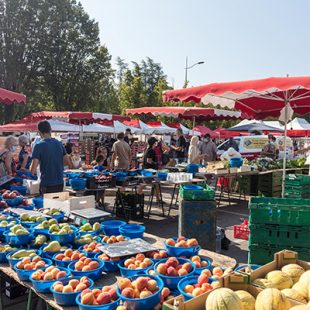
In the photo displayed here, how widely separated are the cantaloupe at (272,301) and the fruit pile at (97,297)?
891mm

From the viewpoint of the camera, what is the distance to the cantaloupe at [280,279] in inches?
86.3

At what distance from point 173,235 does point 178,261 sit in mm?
4139

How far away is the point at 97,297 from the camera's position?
2.23 m

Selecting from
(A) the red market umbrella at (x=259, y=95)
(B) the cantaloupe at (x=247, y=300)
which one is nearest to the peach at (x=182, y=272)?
(B) the cantaloupe at (x=247, y=300)

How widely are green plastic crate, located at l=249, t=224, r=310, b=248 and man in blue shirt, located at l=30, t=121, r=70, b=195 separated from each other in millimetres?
3016

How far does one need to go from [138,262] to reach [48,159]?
3.05 meters

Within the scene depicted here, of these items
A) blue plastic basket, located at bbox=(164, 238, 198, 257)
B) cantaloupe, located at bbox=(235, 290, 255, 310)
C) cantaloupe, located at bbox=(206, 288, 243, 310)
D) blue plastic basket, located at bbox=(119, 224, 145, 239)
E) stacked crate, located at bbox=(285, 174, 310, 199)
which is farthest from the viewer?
stacked crate, located at bbox=(285, 174, 310, 199)

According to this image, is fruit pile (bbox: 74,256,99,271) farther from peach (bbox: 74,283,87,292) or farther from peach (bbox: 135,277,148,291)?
peach (bbox: 135,277,148,291)

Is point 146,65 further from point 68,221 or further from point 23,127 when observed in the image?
point 68,221

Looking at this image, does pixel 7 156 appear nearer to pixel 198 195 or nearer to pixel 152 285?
pixel 198 195

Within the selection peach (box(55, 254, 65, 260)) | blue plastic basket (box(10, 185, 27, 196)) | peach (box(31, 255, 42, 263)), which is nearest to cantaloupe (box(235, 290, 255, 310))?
peach (box(55, 254, 65, 260))

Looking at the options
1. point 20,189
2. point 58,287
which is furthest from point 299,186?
point 58,287

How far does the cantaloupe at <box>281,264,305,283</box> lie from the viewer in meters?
2.31

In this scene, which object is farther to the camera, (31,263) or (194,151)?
(194,151)
